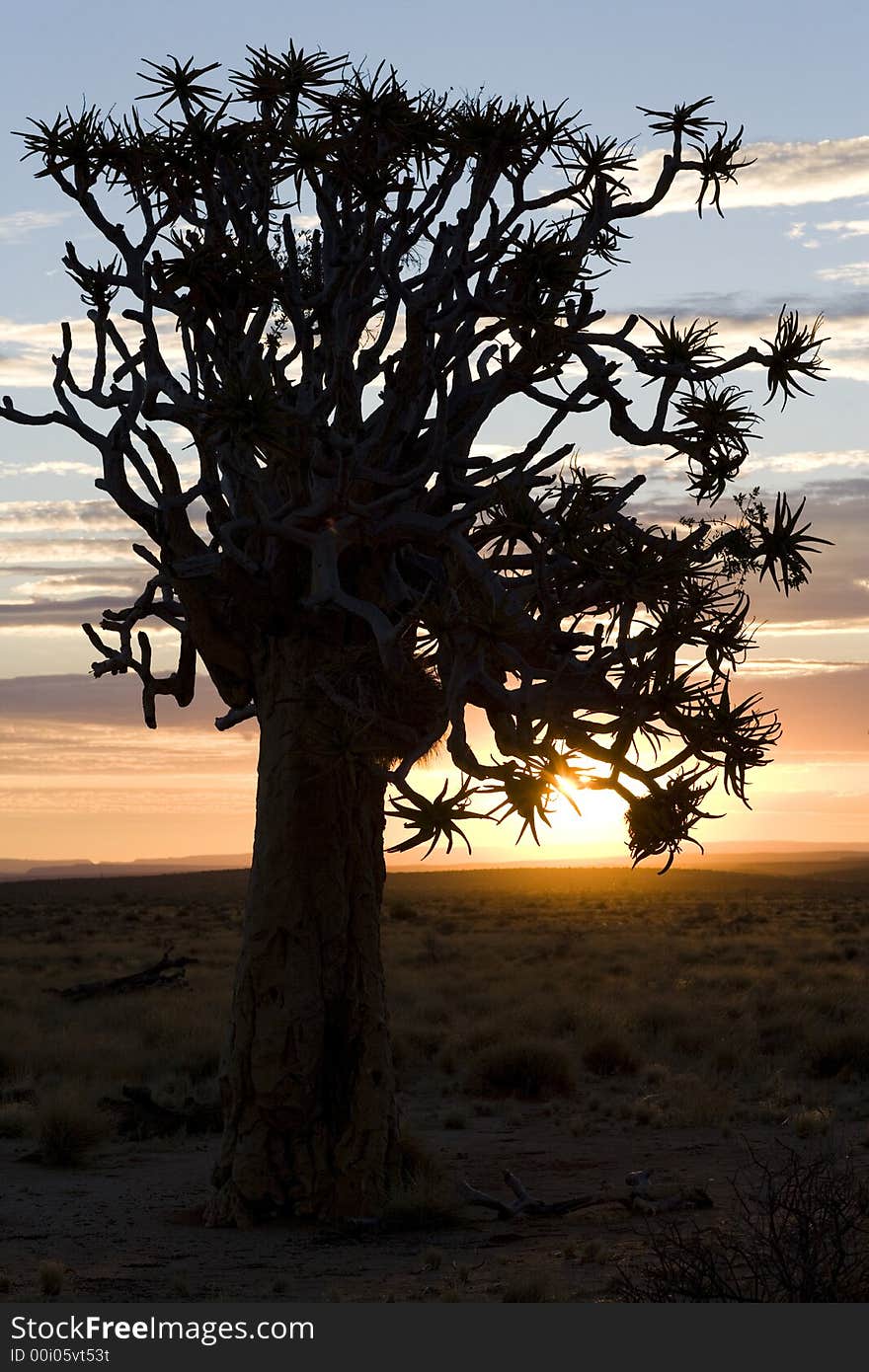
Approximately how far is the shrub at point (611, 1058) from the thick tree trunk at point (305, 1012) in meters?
8.04

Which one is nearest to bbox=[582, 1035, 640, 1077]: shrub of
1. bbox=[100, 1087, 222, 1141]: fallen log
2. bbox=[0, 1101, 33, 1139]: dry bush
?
bbox=[100, 1087, 222, 1141]: fallen log

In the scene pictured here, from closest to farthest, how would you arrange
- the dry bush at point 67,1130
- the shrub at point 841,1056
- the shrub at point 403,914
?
the dry bush at point 67,1130 → the shrub at point 841,1056 → the shrub at point 403,914

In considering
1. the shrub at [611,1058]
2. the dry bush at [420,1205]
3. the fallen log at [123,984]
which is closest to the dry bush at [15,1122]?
the dry bush at [420,1205]

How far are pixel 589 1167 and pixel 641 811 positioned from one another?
453cm

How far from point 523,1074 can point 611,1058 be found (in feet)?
5.14

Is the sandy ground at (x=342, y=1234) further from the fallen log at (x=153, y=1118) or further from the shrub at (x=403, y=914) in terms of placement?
the shrub at (x=403, y=914)

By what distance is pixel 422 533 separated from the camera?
12000 millimetres

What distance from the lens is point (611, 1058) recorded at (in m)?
20.2

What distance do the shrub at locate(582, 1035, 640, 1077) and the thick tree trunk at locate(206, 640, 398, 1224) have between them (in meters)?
8.04

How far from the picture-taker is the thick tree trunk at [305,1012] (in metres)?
12.3

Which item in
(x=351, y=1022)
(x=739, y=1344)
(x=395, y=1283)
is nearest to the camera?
(x=739, y=1344)

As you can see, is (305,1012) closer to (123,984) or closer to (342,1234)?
(342,1234)

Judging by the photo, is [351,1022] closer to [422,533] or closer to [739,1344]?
[422,533]

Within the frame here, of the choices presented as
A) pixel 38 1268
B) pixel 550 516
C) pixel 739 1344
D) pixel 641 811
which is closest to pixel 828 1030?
pixel 641 811
